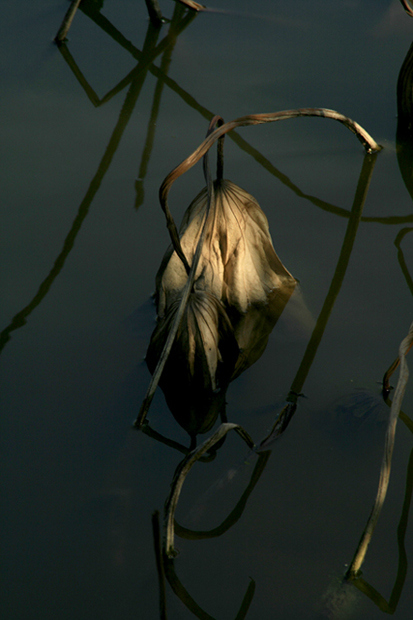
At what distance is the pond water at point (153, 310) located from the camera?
909 mm

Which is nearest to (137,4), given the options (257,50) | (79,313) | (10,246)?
(257,50)

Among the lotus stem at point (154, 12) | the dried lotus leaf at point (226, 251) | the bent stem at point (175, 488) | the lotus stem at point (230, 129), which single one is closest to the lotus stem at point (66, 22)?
the lotus stem at point (154, 12)

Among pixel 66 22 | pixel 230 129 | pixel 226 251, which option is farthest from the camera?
pixel 66 22

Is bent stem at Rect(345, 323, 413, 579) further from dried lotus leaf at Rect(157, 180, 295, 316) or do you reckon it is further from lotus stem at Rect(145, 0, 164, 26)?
lotus stem at Rect(145, 0, 164, 26)

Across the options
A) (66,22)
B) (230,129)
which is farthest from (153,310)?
(66,22)

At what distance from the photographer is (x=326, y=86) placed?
6.12 feet

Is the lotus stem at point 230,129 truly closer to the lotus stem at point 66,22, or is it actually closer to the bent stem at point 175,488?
the bent stem at point 175,488

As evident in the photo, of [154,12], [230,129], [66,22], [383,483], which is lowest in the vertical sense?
[383,483]

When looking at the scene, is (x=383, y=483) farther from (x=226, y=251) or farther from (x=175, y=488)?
(x=226, y=251)

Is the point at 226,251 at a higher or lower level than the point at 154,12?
lower

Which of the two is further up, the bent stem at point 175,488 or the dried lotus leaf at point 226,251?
the dried lotus leaf at point 226,251

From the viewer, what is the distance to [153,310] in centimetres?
128

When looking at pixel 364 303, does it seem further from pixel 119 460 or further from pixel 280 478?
pixel 119 460

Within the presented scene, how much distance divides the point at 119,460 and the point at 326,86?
4.44 feet
